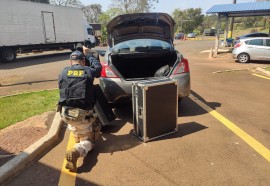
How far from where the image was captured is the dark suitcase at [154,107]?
13.6 feet

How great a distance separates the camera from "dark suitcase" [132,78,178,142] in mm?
4137

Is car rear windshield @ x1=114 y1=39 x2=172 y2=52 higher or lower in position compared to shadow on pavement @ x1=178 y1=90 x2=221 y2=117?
higher

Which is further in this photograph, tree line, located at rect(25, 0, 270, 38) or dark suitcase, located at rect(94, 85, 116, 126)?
tree line, located at rect(25, 0, 270, 38)

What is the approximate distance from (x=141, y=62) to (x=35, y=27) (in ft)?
53.6

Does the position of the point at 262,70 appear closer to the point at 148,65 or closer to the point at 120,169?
the point at 148,65

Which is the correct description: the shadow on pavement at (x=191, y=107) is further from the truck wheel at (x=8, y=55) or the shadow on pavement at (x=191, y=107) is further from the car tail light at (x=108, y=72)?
the truck wheel at (x=8, y=55)

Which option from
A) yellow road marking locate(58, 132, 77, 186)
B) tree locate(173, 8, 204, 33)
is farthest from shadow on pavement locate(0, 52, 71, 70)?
tree locate(173, 8, 204, 33)

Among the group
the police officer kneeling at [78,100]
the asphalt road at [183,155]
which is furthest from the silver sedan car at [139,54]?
the police officer kneeling at [78,100]

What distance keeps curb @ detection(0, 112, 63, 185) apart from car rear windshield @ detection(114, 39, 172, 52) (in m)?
2.35

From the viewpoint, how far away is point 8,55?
18.9 m

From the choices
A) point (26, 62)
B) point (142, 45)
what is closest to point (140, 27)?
point (142, 45)

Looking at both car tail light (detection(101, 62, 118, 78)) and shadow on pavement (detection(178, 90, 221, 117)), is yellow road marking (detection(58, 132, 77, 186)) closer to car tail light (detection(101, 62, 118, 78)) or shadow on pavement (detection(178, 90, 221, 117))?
car tail light (detection(101, 62, 118, 78))

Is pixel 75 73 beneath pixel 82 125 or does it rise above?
above

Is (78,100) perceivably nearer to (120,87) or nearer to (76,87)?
(76,87)
